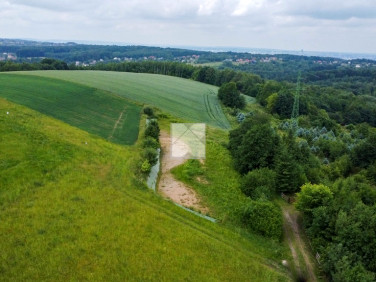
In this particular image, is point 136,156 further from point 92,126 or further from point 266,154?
point 266,154

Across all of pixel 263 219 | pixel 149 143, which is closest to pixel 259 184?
pixel 263 219

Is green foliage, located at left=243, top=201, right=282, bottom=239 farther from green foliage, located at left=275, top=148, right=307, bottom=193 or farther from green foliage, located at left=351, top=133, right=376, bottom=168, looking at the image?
green foliage, located at left=351, top=133, right=376, bottom=168

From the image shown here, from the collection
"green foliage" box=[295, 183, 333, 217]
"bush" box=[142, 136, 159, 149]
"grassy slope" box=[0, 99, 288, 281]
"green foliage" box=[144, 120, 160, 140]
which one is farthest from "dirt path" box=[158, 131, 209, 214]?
"green foliage" box=[295, 183, 333, 217]

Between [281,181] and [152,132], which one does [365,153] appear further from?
[152,132]

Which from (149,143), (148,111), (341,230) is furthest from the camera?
(148,111)

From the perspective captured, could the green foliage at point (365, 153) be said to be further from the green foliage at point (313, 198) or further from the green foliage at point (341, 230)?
the green foliage at point (313, 198)

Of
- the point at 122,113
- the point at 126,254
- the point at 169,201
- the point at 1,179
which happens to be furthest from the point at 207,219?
the point at 122,113

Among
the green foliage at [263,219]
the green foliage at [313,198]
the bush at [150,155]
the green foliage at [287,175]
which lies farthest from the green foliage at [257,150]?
the bush at [150,155]
